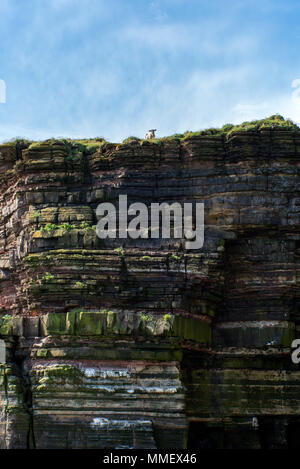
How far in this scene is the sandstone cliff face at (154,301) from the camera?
91.1ft

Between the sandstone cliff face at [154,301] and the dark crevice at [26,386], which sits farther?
the dark crevice at [26,386]

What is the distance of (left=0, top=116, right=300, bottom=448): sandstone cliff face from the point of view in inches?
1093

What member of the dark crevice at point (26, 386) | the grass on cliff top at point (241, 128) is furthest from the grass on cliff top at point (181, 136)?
the dark crevice at point (26, 386)

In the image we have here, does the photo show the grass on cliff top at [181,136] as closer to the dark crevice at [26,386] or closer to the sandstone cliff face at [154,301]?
the sandstone cliff face at [154,301]

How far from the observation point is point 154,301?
29.0 meters

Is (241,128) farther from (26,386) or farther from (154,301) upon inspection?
(26,386)

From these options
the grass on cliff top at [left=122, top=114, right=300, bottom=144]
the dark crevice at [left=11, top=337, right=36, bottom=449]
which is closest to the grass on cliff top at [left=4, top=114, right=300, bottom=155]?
the grass on cliff top at [left=122, top=114, right=300, bottom=144]

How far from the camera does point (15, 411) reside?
2803cm

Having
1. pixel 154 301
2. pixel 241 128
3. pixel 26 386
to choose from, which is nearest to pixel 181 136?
pixel 241 128

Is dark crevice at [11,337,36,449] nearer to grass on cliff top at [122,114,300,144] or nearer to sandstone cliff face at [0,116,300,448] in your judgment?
sandstone cliff face at [0,116,300,448]

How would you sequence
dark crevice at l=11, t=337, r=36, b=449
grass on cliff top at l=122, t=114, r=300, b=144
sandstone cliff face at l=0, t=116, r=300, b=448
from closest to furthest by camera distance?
sandstone cliff face at l=0, t=116, r=300, b=448 → dark crevice at l=11, t=337, r=36, b=449 → grass on cliff top at l=122, t=114, r=300, b=144
